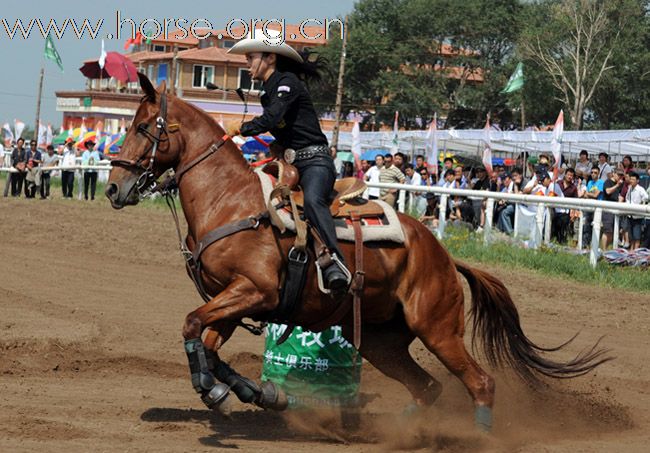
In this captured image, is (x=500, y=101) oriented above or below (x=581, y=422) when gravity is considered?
above

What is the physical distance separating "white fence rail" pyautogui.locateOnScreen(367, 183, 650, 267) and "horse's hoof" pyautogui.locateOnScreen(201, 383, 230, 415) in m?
8.14

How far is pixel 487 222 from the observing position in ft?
50.0

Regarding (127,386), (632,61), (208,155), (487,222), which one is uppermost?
(632,61)

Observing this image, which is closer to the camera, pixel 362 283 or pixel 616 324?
pixel 362 283

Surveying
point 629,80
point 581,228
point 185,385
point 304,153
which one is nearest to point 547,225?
point 581,228

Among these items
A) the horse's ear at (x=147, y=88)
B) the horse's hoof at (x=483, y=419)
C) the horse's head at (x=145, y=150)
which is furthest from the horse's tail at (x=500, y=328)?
the horse's ear at (x=147, y=88)

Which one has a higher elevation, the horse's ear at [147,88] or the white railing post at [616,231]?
the horse's ear at [147,88]

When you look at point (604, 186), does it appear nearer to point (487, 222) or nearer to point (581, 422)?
point (487, 222)

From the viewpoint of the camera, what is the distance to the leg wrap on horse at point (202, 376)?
652cm

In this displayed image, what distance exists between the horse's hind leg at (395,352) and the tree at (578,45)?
1847 inches

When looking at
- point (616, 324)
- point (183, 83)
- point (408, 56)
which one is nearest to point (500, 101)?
point (408, 56)

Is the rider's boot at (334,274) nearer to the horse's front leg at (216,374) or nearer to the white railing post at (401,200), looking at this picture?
the horse's front leg at (216,374)

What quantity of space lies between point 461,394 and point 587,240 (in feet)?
22.1

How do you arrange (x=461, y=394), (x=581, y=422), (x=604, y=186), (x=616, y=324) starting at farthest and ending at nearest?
1. (x=604, y=186)
2. (x=616, y=324)
3. (x=461, y=394)
4. (x=581, y=422)
